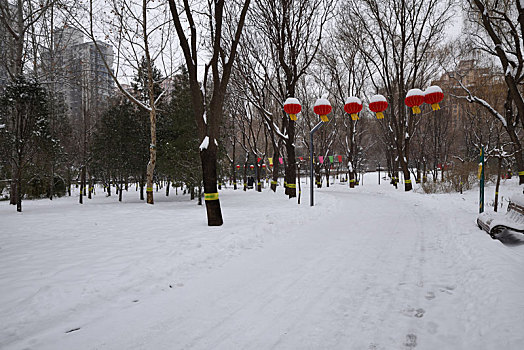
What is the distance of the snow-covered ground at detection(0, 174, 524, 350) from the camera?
2.48m

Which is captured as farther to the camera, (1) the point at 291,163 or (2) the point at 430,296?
(1) the point at 291,163

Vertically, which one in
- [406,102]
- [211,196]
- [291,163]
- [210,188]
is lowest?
[211,196]

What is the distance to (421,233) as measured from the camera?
21.3 feet

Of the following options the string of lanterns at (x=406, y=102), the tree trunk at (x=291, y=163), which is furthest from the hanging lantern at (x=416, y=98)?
the tree trunk at (x=291, y=163)

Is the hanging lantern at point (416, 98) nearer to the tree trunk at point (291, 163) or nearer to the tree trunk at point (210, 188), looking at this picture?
the tree trunk at point (291, 163)

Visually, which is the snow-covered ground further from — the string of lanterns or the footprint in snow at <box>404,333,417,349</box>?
the string of lanterns

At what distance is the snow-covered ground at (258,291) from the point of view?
248 centimetres

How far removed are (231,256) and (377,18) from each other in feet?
57.9

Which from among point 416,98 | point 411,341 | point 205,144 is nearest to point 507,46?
point 416,98

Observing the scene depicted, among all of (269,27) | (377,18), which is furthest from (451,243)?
(377,18)

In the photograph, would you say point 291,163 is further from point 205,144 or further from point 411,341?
point 411,341

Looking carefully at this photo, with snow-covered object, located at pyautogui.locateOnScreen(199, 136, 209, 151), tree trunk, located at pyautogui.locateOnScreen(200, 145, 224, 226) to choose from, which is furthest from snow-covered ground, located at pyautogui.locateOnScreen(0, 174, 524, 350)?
snow-covered object, located at pyautogui.locateOnScreen(199, 136, 209, 151)

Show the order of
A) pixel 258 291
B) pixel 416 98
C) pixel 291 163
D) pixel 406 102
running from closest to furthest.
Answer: pixel 258 291 → pixel 416 98 → pixel 406 102 → pixel 291 163

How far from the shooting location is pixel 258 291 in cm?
348
